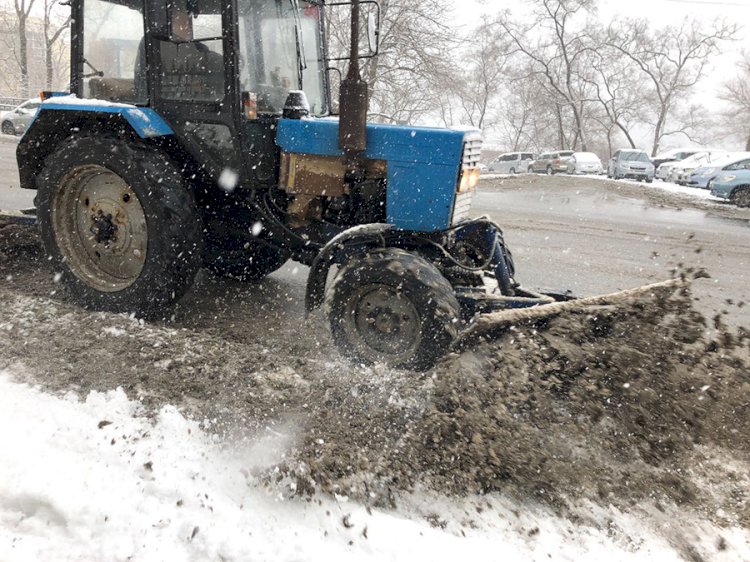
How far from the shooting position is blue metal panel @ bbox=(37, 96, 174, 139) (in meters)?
4.04

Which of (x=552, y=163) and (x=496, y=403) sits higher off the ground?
(x=552, y=163)

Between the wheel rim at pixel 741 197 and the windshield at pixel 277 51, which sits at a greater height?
the windshield at pixel 277 51

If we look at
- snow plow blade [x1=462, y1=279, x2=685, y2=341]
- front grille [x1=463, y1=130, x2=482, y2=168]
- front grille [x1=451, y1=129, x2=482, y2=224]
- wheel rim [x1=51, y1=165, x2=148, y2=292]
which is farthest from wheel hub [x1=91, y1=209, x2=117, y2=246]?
snow plow blade [x1=462, y1=279, x2=685, y2=341]

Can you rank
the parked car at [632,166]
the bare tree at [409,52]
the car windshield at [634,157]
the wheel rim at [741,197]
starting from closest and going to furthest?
the wheel rim at [741,197] < the bare tree at [409,52] < the parked car at [632,166] < the car windshield at [634,157]

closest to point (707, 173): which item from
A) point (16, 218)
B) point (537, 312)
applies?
point (537, 312)

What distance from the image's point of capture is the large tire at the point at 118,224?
409cm

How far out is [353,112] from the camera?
3.70m

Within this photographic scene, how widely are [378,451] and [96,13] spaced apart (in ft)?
12.3

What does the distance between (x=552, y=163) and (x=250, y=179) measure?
30658mm

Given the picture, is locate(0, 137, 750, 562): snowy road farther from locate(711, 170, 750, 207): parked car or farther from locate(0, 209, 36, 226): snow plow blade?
locate(711, 170, 750, 207): parked car

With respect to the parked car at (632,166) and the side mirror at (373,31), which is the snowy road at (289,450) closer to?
the side mirror at (373,31)

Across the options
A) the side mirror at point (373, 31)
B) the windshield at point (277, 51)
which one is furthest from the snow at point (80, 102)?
the side mirror at point (373, 31)

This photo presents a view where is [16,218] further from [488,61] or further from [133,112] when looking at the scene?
[488,61]

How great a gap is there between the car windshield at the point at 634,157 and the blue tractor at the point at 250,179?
2765cm
